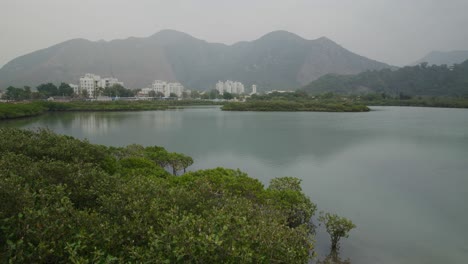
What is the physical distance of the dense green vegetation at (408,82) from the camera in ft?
412

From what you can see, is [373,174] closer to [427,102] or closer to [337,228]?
[337,228]

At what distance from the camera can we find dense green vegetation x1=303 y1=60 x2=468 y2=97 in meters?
126

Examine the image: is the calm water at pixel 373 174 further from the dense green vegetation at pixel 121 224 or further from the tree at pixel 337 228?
the dense green vegetation at pixel 121 224

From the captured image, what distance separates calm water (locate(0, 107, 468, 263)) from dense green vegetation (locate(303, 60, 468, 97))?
352 feet

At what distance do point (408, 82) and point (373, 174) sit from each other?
14673 cm

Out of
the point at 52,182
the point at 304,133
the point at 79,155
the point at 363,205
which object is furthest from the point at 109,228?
the point at 304,133

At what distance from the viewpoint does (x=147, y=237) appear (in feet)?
15.5

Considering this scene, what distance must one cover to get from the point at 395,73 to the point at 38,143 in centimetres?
17539

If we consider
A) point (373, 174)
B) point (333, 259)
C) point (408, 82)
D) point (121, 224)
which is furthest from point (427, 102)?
point (121, 224)

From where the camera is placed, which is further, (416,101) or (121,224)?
(416,101)

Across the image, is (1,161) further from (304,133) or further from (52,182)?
(304,133)

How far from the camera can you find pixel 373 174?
56.4 feet

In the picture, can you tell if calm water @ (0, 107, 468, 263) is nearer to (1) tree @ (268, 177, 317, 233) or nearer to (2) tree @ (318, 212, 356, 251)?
(2) tree @ (318, 212, 356, 251)

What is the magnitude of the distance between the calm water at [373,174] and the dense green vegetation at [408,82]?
107 m
